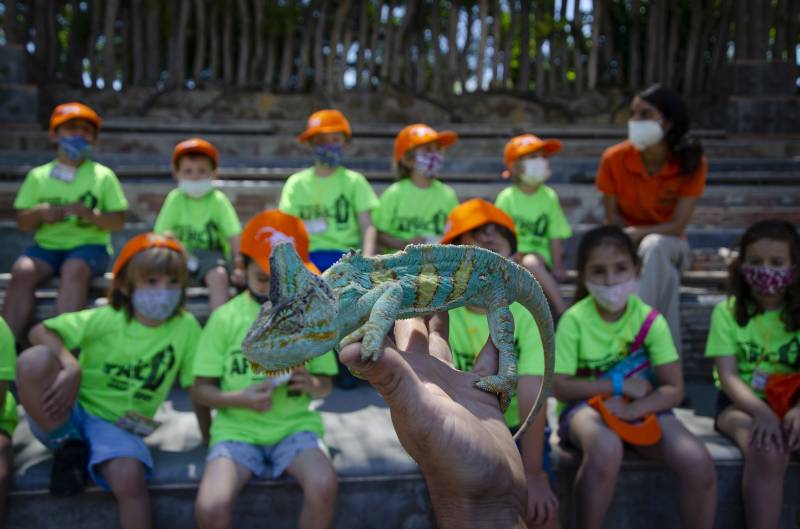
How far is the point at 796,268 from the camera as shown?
3664mm

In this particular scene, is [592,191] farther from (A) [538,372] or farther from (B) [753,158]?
(A) [538,372]

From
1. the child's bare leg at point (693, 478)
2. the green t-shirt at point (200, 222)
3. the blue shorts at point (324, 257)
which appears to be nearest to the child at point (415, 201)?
the blue shorts at point (324, 257)

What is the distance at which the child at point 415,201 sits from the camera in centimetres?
527

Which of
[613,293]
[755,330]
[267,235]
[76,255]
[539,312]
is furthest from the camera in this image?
[76,255]

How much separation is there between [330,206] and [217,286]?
103 centimetres

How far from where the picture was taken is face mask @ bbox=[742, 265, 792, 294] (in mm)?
3660

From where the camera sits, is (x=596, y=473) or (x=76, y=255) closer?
(x=596, y=473)

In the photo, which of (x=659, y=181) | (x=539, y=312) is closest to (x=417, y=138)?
(x=659, y=181)

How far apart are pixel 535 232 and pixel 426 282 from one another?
340 centimetres

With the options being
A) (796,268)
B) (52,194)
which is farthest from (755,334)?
(52,194)

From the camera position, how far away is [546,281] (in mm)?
4645

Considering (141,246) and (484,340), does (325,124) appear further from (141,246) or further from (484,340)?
(484,340)

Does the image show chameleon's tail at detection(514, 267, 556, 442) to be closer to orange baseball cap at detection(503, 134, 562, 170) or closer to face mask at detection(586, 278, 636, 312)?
face mask at detection(586, 278, 636, 312)

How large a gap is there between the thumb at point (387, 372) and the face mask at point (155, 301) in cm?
222
